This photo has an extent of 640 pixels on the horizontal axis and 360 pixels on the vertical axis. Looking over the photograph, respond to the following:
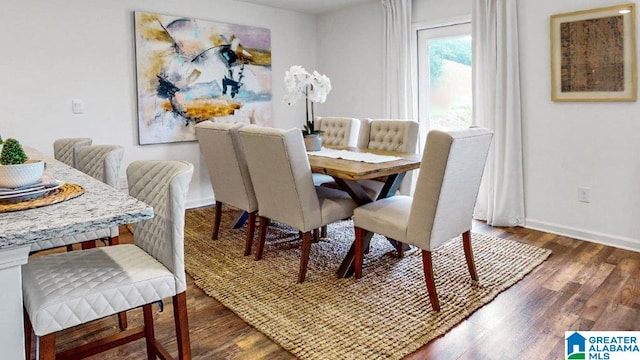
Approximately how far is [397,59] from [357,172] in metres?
2.69

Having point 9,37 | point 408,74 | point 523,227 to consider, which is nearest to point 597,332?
point 523,227

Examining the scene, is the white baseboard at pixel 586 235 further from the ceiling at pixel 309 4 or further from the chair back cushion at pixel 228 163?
the ceiling at pixel 309 4

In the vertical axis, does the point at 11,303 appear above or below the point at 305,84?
below

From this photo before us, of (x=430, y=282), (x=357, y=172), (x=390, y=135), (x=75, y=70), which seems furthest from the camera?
(x=75, y=70)

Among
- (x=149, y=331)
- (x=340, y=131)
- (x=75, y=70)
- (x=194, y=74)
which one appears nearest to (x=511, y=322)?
(x=149, y=331)

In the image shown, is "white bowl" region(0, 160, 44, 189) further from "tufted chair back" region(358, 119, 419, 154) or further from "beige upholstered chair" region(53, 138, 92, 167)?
"tufted chair back" region(358, 119, 419, 154)

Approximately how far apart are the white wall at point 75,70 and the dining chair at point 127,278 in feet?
8.95

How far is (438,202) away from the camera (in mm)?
2309

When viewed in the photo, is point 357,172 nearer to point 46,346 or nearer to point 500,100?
point 46,346

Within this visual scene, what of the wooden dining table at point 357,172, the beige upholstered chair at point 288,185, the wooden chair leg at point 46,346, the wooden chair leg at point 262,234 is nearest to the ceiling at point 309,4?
the wooden dining table at point 357,172

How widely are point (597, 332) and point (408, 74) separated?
3.28 meters

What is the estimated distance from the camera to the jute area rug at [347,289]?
85.6 inches

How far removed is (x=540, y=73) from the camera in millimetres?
3760

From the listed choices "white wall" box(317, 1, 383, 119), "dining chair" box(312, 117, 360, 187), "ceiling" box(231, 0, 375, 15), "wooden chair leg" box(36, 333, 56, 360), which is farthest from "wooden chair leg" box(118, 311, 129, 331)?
"ceiling" box(231, 0, 375, 15)
